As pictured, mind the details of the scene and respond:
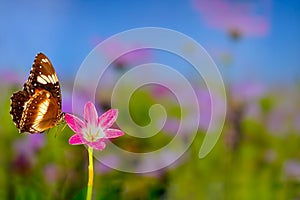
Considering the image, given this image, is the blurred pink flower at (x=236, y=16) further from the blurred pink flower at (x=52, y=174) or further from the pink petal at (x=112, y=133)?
the blurred pink flower at (x=52, y=174)

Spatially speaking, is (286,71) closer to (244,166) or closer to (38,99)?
(244,166)

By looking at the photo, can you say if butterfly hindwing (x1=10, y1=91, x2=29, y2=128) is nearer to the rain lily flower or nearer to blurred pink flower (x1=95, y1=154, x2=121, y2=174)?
the rain lily flower

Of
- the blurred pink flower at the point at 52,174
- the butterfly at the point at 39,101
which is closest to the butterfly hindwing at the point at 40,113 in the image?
the butterfly at the point at 39,101

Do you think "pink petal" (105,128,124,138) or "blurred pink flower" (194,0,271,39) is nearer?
"pink petal" (105,128,124,138)

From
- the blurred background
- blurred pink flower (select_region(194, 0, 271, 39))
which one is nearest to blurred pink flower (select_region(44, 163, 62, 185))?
the blurred background

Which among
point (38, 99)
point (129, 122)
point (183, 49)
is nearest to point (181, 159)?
point (129, 122)

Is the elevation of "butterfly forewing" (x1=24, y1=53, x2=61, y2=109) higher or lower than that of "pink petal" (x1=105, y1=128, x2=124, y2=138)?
higher

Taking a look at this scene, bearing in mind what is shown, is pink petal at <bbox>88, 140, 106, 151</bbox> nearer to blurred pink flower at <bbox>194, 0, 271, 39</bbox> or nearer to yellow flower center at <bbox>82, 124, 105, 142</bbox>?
yellow flower center at <bbox>82, 124, 105, 142</bbox>

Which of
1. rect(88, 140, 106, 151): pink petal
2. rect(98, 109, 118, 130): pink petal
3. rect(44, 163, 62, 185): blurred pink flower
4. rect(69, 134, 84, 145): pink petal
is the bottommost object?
rect(44, 163, 62, 185): blurred pink flower
